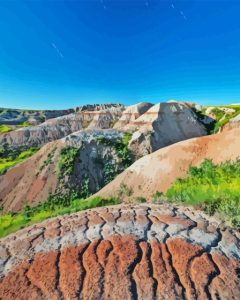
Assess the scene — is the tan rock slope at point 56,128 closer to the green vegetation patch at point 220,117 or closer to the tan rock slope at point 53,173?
the green vegetation patch at point 220,117

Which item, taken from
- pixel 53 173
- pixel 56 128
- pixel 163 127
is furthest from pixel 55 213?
pixel 56 128

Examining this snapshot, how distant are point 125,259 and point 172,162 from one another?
14178mm

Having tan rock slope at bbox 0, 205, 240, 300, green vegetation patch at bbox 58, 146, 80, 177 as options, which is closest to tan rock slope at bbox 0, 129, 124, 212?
green vegetation patch at bbox 58, 146, 80, 177

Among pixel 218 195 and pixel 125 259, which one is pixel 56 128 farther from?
pixel 125 259

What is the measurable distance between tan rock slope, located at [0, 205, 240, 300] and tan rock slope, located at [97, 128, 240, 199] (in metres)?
10.1

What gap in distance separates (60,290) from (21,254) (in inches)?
65.5

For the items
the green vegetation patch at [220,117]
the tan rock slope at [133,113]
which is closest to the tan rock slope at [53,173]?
the green vegetation patch at [220,117]

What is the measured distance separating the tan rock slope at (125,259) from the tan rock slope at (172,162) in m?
10.1

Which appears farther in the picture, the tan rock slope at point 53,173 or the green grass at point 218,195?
the tan rock slope at point 53,173

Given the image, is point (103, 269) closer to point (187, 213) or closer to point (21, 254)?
point (21, 254)

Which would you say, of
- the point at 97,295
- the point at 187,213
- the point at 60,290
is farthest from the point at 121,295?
the point at 187,213

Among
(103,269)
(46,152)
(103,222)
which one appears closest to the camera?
(103,269)

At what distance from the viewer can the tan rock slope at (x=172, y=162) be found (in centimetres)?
1855

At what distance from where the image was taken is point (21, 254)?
6980mm
